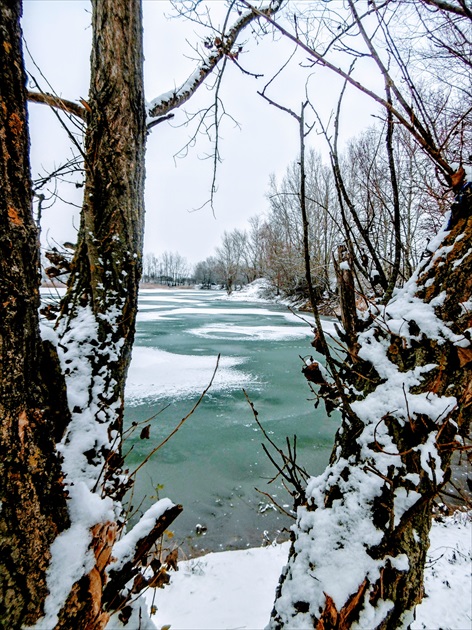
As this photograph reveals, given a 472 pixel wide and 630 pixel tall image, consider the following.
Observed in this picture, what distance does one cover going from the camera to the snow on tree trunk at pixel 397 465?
856 mm

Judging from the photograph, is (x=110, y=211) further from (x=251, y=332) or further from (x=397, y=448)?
(x=251, y=332)

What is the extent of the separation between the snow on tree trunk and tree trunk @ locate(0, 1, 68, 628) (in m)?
0.72

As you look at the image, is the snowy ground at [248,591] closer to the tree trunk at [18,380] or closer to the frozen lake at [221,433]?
the frozen lake at [221,433]

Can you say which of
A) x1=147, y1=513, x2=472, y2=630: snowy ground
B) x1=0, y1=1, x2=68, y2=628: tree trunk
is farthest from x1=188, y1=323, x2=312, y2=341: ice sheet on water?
x1=0, y1=1, x2=68, y2=628: tree trunk

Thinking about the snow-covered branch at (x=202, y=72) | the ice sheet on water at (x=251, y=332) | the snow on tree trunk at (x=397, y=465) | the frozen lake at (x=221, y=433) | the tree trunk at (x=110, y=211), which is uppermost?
the snow-covered branch at (x=202, y=72)

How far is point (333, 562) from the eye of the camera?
903 millimetres

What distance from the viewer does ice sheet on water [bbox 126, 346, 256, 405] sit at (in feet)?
20.9

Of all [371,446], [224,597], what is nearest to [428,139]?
[371,446]

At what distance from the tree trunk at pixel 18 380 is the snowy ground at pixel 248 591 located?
1.61 metres

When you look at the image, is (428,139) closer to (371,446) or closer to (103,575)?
(371,446)

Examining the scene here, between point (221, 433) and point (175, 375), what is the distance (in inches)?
105

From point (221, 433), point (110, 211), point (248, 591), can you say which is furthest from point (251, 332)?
point (110, 211)

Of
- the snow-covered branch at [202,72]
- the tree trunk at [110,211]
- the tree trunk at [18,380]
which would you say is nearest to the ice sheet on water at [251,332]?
the snow-covered branch at [202,72]

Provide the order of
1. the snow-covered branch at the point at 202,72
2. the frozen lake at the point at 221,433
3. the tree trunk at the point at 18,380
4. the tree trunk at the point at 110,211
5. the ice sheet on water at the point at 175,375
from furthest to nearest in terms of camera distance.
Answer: the ice sheet on water at the point at 175,375 < the frozen lake at the point at 221,433 < the snow-covered branch at the point at 202,72 < the tree trunk at the point at 110,211 < the tree trunk at the point at 18,380
